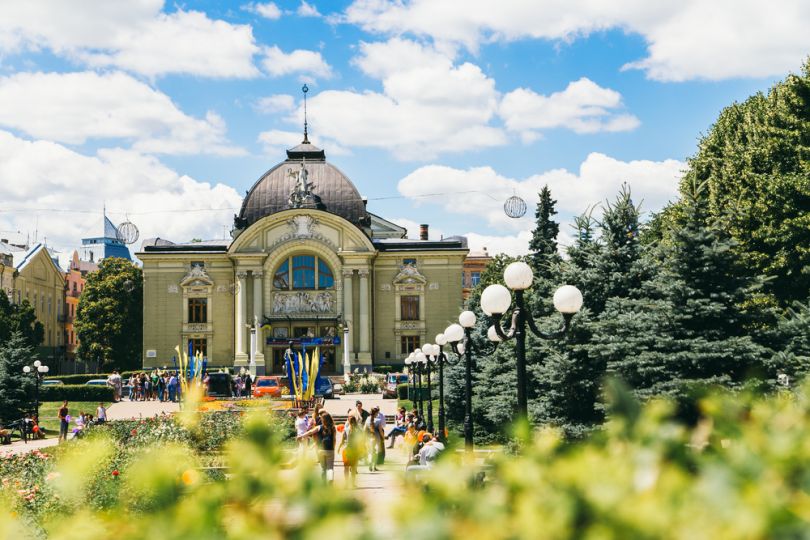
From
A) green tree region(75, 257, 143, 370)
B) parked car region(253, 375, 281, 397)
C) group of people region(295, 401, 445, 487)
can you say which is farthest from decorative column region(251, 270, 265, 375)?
group of people region(295, 401, 445, 487)

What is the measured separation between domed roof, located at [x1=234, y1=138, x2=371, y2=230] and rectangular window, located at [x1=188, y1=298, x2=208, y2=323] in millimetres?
6128

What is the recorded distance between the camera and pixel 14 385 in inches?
1411

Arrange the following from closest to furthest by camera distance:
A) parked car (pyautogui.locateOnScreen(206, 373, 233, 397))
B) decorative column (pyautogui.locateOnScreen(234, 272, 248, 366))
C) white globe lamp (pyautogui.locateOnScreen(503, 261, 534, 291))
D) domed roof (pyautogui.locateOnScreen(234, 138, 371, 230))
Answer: white globe lamp (pyautogui.locateOnScreen(503, 261, 534, 291)) → parked car (pyautogui.locateOnScreen(206, 373, 233, 397)) → decorative column (pyautogui.locateOnScreen(234, 272, 248, 366)) → domed roof (pyautogui.locateOnScreen(234, 138, 371, 230))

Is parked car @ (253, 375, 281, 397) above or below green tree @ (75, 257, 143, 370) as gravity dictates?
below

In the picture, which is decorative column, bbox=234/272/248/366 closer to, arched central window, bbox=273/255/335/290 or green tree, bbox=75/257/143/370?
arched central window, bbox=273/255/335/290

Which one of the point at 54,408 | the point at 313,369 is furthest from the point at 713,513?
the point at 54,408

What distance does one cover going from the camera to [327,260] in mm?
59156

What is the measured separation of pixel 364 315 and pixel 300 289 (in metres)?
4.81

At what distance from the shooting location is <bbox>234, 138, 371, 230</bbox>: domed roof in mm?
62688

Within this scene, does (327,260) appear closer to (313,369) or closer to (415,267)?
(415,267)

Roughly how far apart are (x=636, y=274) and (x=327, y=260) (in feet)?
135

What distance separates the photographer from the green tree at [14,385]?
1383 inches

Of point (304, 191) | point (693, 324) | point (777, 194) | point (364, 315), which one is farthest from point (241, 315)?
point (693, 324)

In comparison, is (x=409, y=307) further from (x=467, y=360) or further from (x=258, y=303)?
(x=467, y=360)
